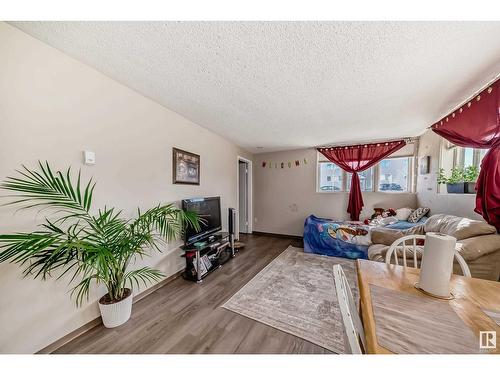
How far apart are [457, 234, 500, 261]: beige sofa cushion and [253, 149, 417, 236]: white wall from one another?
2.29 meters

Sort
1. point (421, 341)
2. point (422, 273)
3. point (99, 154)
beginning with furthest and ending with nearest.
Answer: point (99, 154)
point (422, 273)
point (421, 341)

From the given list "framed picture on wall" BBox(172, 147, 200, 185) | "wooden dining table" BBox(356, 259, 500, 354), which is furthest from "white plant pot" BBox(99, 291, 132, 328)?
"wooden dining table" BBox(356, 259, 500, 354)

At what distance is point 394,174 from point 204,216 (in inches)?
154

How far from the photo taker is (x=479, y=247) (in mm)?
1423

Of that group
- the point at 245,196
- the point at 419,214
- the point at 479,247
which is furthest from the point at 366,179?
the point at 245,196

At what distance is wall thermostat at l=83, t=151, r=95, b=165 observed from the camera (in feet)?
4.67

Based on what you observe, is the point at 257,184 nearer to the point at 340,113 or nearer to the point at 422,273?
the point at 340,113

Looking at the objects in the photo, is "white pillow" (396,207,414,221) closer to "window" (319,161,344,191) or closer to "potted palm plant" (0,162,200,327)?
"window" (319,161,344,191)

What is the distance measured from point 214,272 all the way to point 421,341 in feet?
7.50

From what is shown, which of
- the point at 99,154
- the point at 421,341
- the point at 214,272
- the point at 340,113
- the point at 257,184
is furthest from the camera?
the point at 257,184

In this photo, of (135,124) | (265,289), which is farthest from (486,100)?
(135,124)

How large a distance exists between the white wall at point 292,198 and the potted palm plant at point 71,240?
318 cm

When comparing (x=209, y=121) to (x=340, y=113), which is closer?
(x=340, y=113)

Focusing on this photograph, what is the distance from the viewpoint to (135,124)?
1821 millimetres
